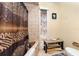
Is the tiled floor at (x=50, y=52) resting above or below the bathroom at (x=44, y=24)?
below

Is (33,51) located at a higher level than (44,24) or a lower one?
lower

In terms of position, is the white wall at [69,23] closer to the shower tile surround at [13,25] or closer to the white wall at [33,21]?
the white wall at [33,21]

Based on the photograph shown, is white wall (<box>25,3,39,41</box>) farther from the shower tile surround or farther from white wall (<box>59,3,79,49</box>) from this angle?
white wall (<box>59,3,79,49</box>)

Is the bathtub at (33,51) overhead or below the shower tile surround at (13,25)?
below

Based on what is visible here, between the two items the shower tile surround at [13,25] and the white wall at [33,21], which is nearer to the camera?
the shower tile surround at [13,25]

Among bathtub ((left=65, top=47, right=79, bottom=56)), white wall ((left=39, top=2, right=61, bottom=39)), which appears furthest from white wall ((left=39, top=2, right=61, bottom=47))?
bathtub ((left=65, top=47, right=79, bottom=56))

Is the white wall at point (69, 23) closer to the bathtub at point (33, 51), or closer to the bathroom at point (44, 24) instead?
the bathroom at point (44, 24)

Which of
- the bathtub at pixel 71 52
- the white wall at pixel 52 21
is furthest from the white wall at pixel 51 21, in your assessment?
the bathtub at pixel 71 52

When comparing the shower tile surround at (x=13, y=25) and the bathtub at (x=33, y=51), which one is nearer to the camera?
the shower tile surround at (x=13, y=25)

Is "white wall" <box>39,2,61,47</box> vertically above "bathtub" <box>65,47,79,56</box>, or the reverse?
"white wall" <box>39,2,61,47</box>

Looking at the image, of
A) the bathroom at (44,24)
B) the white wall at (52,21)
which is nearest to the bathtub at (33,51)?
the bathroom at (44,24)

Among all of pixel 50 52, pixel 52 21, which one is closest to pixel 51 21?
pixel 52 21

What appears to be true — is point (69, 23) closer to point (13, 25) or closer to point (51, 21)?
point (51, 21)

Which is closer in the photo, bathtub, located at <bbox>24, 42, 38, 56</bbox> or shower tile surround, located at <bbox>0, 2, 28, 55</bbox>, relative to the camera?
shower tile surround, located at <bbox>0, 2, 28, 55</bbox>
